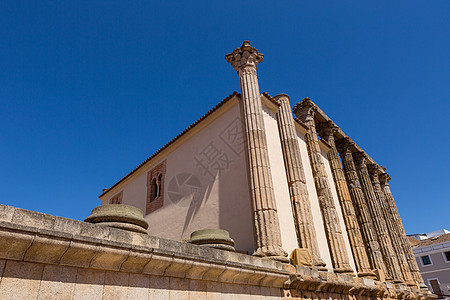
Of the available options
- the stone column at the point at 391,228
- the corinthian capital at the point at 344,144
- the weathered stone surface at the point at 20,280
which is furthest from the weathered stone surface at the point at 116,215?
the stone column at the point at 391,228

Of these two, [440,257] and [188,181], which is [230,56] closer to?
[188,181]

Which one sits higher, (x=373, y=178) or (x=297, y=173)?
(x=373, y=178)

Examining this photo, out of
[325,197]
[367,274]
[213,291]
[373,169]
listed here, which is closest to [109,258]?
[213,291]

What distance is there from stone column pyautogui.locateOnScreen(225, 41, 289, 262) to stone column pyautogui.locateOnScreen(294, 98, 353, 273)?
3863mm

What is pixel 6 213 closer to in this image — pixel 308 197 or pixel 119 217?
pixel 119 217

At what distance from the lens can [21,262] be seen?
10.6ft

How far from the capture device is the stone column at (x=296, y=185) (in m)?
8.96

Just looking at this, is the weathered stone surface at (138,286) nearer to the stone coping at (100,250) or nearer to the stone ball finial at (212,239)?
the stone coping at (100,250)

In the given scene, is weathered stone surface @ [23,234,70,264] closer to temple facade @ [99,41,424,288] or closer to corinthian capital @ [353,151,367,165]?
temple facade @ [99,41,424,288]

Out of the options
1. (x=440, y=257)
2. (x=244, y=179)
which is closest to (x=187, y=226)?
(x=244, y=179)

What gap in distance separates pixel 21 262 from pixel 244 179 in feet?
21.6

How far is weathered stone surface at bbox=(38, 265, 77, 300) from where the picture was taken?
10.8 ft

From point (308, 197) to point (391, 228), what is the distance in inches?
406

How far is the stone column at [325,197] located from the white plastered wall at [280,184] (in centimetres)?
224
